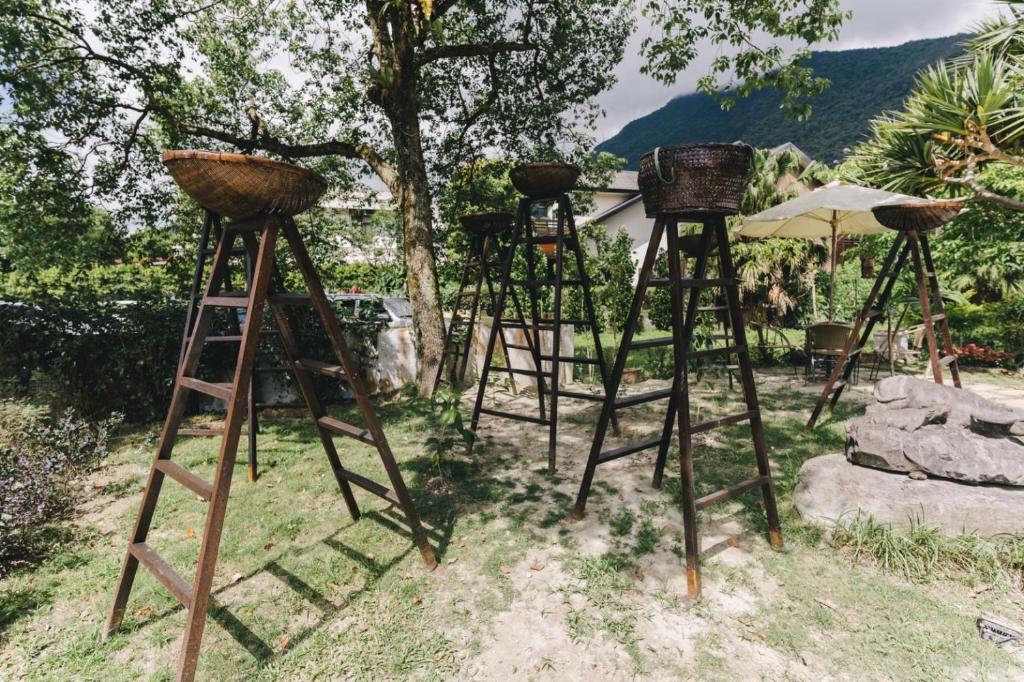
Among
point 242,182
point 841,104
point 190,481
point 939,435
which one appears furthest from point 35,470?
point 841,104

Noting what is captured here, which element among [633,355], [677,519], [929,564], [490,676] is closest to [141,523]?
[490,676]

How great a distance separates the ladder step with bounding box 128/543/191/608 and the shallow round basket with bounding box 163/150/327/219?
1564mm

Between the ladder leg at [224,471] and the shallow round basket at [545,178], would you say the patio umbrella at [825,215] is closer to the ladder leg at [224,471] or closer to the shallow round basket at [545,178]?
the shallow round basket at [545,178]

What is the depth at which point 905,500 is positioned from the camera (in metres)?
2.87

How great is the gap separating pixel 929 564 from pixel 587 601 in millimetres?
1868

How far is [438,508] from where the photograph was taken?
354cm

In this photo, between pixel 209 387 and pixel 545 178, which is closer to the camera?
pixel 209 387

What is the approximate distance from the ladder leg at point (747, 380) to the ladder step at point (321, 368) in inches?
85.7

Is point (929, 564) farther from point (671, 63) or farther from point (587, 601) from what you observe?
point (671, 63)

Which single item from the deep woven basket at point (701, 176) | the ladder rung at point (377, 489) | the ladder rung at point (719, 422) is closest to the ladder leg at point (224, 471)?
the ladder rung at point (377, 489)

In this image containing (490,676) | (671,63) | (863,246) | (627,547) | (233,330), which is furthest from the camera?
(863,246)

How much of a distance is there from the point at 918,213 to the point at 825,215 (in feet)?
10.7

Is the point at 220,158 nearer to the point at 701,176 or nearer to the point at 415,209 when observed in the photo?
the point at 701,176

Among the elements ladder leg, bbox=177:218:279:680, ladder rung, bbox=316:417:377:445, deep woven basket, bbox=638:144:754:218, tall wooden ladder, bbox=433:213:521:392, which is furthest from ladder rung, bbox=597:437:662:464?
ladder leg, bbox=177:218:279:680
